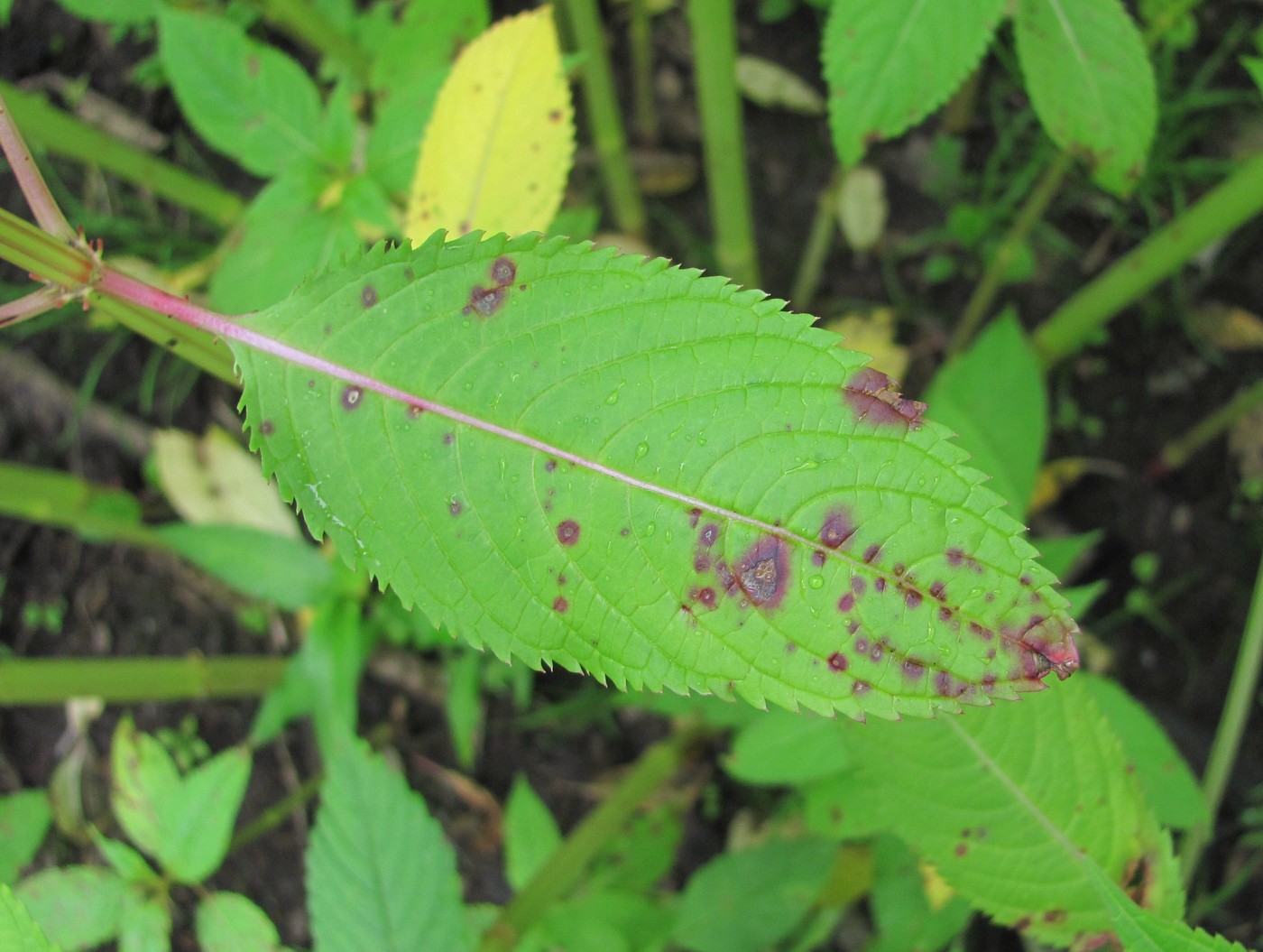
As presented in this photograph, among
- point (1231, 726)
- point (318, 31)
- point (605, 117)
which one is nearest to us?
point (1231, 726)

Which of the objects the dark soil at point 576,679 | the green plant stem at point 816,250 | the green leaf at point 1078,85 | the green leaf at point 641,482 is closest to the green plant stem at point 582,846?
the dark soil at point 576,679

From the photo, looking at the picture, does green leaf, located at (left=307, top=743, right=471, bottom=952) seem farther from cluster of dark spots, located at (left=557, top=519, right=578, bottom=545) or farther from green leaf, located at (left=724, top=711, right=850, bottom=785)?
cluster of dark spots, located at (left=557, top=519, right=578, bottom=545)

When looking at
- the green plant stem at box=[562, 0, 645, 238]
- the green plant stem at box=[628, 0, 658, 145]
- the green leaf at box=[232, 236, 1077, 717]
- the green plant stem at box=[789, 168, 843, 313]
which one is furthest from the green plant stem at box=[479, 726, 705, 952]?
the green plant stem at box=[628, 0, 658, 145]

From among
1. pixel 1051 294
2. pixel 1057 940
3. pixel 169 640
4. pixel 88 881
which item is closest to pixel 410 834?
pixel 88 881

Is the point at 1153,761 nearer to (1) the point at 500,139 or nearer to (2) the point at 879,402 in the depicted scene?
(2) the point at 879,402

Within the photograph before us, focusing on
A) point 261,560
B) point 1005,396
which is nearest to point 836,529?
point 1005,396

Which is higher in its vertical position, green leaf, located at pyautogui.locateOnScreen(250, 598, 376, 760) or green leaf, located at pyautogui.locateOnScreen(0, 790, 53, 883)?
green leaf, located at pyautogui.locateOnScreen(250, 598, 376, 760)
